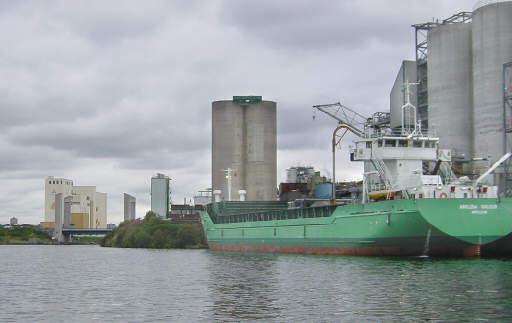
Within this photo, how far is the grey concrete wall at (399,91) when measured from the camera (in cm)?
8012

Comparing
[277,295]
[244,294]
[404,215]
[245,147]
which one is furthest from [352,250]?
[245,147]

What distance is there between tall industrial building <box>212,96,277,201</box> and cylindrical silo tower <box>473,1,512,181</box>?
73188 mm

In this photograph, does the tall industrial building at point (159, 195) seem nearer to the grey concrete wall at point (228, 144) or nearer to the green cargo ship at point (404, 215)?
the grey concrete wall at point (228, 144)

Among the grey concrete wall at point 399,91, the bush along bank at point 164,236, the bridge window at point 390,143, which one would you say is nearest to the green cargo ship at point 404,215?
the bridge window at point 390,143

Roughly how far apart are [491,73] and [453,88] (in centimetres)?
620

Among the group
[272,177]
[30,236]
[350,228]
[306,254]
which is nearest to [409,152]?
[350,228]

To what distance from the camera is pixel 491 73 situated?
6450cm

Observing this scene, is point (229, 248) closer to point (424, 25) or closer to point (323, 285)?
point (424, 25)

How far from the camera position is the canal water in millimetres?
19375

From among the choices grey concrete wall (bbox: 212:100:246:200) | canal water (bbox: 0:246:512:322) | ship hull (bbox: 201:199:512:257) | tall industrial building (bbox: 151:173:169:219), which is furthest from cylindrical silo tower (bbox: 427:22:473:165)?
tall industrial building (bbox: 151:173:169:219)

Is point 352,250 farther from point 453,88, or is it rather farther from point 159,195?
point 159,195

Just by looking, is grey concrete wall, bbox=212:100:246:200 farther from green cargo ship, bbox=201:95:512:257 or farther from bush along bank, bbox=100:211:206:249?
green cargo ship, bbox=201:95:512:257

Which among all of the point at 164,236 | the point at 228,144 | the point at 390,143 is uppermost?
the point at 228,144

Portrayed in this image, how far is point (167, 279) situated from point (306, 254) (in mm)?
23262
